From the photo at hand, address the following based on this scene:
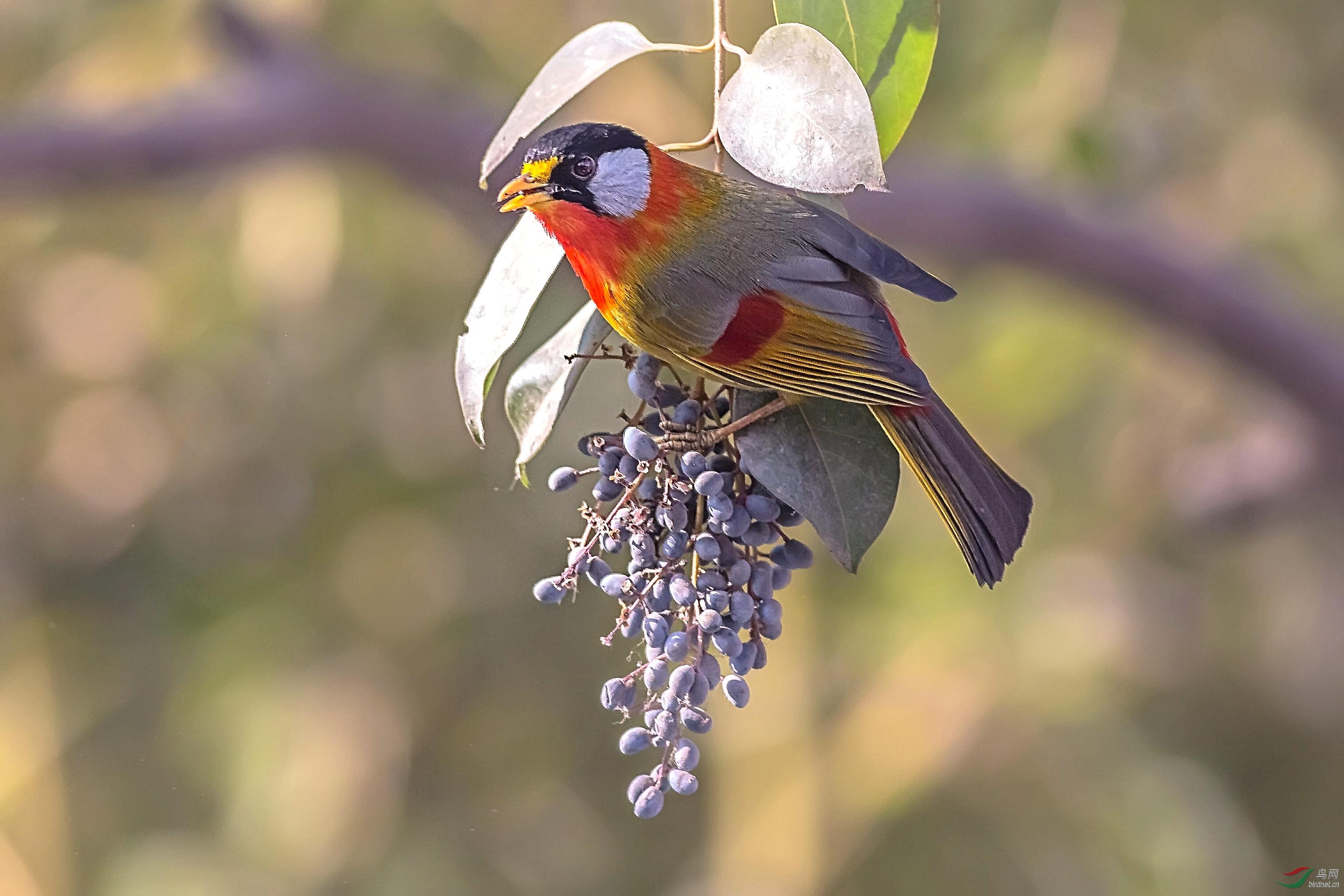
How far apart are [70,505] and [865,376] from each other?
11.7 feet

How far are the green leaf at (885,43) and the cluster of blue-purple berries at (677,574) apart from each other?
1.13 ft

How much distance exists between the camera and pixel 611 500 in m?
1.07

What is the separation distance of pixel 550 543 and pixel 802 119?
105 inches

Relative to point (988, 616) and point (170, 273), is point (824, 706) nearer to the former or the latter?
point (988, 616)

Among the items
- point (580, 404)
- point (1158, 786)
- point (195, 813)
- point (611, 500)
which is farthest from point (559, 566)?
point (611, 500)

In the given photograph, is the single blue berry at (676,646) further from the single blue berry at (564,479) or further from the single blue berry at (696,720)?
the single blue berry at (564,479)

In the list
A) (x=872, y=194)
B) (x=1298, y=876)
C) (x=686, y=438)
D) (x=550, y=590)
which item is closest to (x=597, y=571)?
(x=550, y=590)

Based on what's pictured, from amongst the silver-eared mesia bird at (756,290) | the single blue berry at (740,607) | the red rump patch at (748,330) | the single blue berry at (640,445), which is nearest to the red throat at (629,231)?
the silver-eared mesia bird at (756,290)

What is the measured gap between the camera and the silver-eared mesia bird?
1.10 meters

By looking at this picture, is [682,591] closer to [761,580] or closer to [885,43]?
[761,580]

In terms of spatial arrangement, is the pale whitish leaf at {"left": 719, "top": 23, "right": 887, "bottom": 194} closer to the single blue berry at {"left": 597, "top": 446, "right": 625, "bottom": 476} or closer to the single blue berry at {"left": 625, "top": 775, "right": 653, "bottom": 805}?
the single blue berry at {"left": 597, "top": 446, "right": 625, "bottom": 476}

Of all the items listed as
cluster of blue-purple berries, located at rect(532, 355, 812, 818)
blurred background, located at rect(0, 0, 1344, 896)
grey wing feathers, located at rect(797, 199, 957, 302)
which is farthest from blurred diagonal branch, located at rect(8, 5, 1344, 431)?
cluster of blue-purple berries, located at rect(532, 355, 812, 818)

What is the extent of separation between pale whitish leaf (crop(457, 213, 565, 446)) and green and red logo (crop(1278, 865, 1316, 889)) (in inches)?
127

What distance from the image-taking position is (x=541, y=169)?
42.7 inches
